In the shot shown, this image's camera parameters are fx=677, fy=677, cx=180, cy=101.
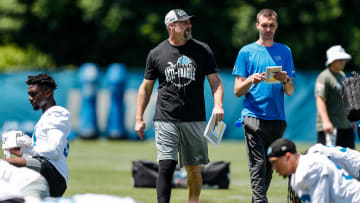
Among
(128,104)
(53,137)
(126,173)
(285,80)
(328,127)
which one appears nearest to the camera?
(53,137)

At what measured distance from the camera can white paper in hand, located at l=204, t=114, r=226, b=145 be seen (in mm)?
7410

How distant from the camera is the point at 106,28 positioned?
1168 inches

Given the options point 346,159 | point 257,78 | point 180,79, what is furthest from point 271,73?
point 346,159

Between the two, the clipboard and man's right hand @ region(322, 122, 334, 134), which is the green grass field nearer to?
man's right hand @ region(322, 122, 334, 134)

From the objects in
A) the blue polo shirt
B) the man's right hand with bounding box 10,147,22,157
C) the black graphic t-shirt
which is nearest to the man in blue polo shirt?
the blue polo shirt

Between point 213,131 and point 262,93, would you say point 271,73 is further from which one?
point 213,131

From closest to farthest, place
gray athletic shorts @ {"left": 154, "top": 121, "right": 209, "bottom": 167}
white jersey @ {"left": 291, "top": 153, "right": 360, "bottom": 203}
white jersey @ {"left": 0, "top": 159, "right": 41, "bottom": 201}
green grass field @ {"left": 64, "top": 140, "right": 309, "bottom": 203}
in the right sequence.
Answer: white jersey @ {"left": 291, "top": 153, "right": 360, "bottom": 203}, white jersey @ {"left": 0, "top": 159, "right": 41, "bottom": 201}, gray athletic shorts @ {"left": 154, "top": 121, "right": 209, "bottom": 167}, green grass field @ {"left": 64, "top": 140, "right": 309, "bottom": 203}

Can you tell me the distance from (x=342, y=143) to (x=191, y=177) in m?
3.06

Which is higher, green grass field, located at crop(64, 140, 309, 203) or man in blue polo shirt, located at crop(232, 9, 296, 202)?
man in blue polo shirt, located at crop(232, 9, 296, 202)

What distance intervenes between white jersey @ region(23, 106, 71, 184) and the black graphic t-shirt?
1.43 m

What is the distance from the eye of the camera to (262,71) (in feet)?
25.0

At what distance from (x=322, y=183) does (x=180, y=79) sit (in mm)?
2716

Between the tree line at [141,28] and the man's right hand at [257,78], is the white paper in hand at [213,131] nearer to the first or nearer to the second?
the man's right hand at [257,78]

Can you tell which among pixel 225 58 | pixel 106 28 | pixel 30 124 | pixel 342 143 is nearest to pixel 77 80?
pixel 30 124
